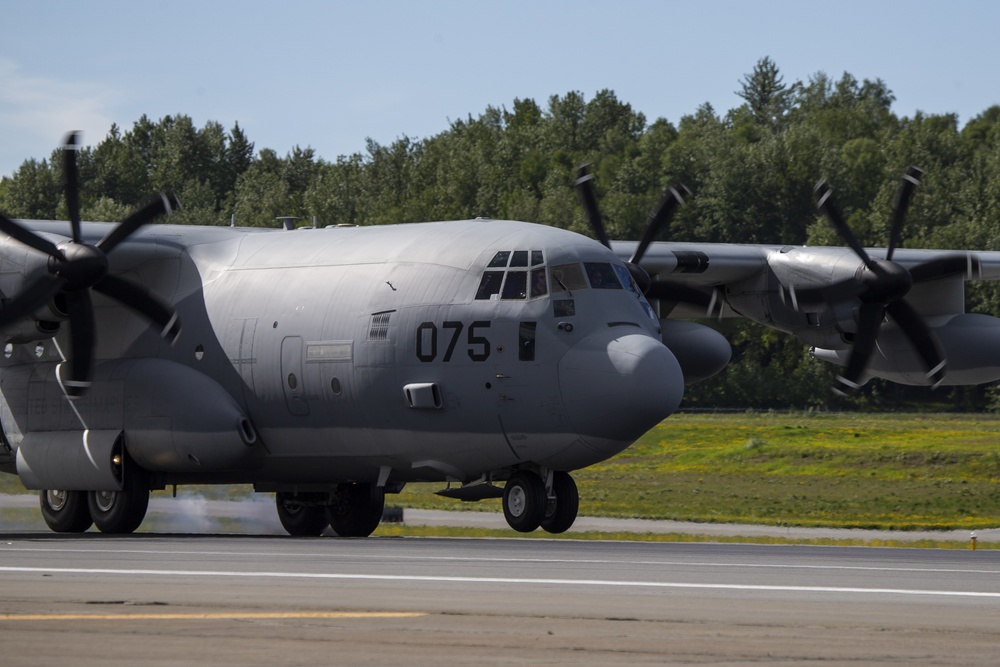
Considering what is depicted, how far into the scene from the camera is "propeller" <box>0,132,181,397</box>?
2203cm

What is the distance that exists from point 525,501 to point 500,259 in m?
3.33

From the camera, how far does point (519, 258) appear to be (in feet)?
68.7

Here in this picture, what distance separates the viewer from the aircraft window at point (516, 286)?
20688mm

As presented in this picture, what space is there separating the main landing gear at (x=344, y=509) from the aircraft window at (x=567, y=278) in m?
Answer: 5.91

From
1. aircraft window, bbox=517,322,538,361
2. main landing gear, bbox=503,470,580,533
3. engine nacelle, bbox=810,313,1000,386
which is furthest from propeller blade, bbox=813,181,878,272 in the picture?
main landing gear, bbox=503,470,580,533

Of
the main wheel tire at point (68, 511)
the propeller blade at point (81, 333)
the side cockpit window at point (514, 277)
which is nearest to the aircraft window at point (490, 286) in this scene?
the side cockpit window at point (514, 277)

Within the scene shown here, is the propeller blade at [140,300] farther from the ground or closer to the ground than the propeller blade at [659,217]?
closer to the ground

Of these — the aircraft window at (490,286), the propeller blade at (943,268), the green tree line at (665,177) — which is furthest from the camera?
the green tree line at (665,177)

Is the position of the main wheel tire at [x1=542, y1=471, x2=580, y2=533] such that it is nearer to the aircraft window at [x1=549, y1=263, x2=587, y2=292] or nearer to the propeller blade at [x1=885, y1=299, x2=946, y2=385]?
the aircraft window at [x1=549, y1=263, x2=587, y2=292]

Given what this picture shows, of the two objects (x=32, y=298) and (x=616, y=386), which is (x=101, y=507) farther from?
(x=616, y=386)

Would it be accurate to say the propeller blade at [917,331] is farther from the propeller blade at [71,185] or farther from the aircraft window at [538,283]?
the propeller blade at [71,185]

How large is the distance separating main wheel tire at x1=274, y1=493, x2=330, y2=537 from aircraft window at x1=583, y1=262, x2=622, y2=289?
7.43 meters

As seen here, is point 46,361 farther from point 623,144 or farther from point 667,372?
point 623,144

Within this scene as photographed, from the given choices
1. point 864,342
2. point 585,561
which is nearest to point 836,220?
point 864,342
